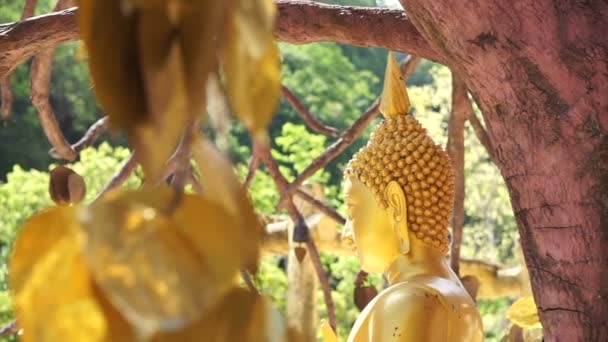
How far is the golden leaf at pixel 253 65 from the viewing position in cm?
40

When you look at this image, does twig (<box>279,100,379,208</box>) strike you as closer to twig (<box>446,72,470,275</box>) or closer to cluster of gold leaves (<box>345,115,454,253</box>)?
twig (<box>446,72,470,275</box>)

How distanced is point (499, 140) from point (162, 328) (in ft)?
3.26

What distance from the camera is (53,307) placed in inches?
15.7

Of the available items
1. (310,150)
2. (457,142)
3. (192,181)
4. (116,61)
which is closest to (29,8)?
(457,142)

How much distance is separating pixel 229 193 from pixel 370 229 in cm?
169

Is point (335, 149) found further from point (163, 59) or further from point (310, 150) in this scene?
point (310, 150)

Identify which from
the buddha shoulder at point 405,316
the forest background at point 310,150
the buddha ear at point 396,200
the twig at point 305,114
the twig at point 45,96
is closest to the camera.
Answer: the buddha shoulder at point 405,316

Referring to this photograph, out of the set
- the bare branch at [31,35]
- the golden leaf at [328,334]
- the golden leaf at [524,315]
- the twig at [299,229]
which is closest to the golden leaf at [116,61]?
the bare branch at [31,35]

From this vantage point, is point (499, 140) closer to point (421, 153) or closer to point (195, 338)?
point (421, 153)

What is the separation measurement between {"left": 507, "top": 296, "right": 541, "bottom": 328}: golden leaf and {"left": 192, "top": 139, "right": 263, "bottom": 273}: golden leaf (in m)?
2.19

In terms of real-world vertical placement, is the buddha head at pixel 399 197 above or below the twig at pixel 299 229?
above

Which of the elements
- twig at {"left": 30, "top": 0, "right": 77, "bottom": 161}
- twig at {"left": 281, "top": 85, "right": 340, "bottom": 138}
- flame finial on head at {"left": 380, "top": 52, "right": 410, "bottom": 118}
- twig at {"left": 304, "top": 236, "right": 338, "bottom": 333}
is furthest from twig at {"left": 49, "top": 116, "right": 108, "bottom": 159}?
flame finial on head at {"left": 380, "top": 52, "right": 410, "bottom": 118}

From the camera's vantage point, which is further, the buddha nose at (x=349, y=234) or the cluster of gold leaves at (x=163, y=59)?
the buddha nose at (x=349, y=234)

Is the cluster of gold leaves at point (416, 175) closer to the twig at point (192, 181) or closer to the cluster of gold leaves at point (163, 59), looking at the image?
the twig at point (192, 181)
